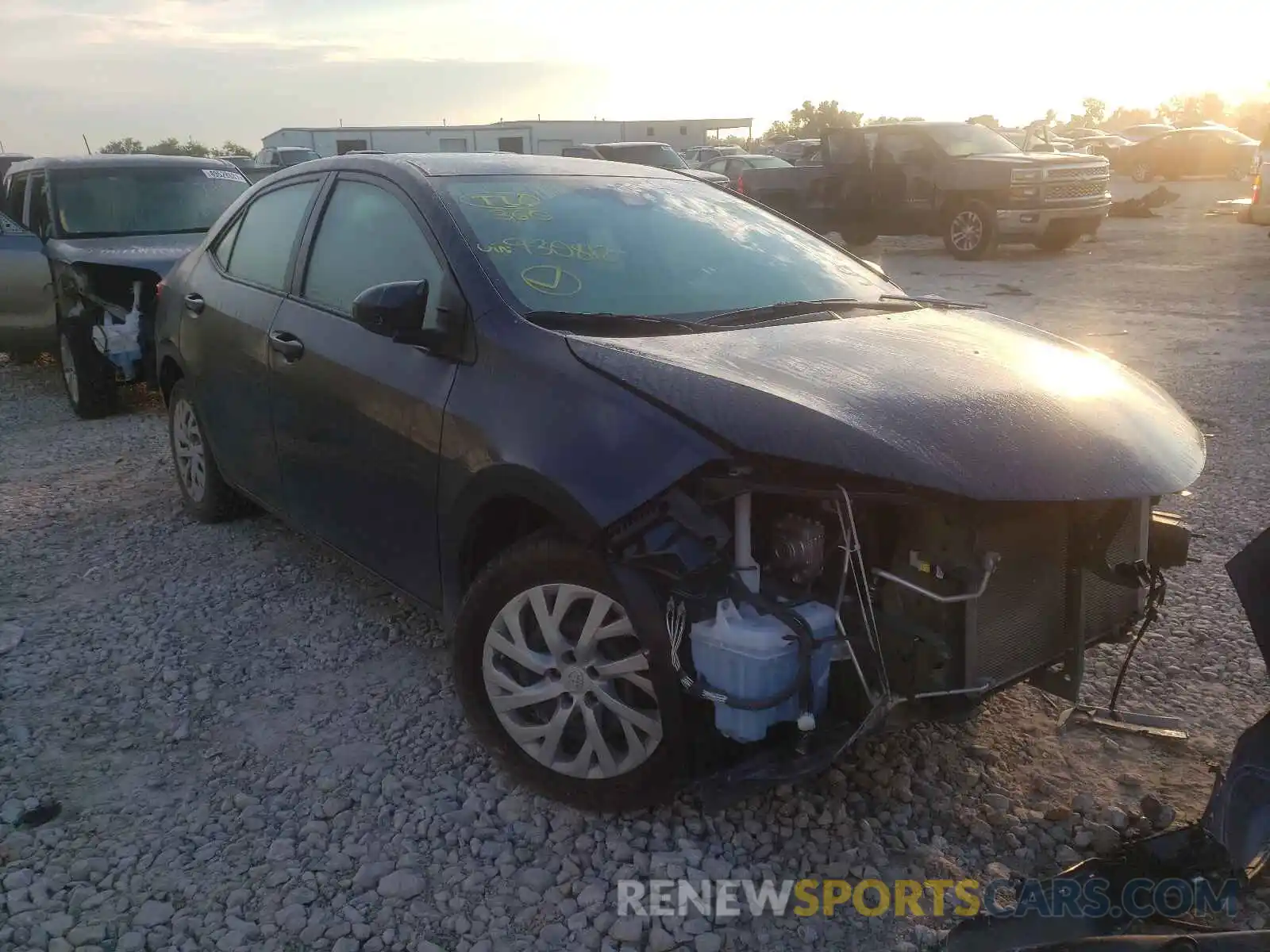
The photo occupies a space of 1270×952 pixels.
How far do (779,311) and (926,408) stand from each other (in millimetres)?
958

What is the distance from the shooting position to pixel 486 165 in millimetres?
3795

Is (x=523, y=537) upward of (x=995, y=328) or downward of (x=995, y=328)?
downward

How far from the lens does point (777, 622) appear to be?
2479mm

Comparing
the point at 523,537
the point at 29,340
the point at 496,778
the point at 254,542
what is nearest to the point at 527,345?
the point at 523,537

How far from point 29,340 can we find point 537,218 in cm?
679

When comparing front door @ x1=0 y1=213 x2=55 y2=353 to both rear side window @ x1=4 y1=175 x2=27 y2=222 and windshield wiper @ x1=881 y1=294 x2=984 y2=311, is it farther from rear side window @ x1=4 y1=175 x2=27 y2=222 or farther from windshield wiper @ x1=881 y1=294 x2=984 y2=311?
windshield wiper @ x1=881 y1=294 x2=984 y2=311

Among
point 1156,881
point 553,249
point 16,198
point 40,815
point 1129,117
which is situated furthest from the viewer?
point 1129,117

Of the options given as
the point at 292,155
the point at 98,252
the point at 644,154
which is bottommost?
the point at 98,252

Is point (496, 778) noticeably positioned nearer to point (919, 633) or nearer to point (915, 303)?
point (919, 633)

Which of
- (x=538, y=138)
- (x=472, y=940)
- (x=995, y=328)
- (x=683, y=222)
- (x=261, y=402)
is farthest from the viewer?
(x=538, y=138)

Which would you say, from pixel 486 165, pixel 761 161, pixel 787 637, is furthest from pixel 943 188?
pixel 787 637

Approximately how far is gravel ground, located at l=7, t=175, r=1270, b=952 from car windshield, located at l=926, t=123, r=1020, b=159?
11.8 m

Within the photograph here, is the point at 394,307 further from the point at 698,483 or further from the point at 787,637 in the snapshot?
the point at 787,637

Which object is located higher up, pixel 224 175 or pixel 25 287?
pixel 224 175
